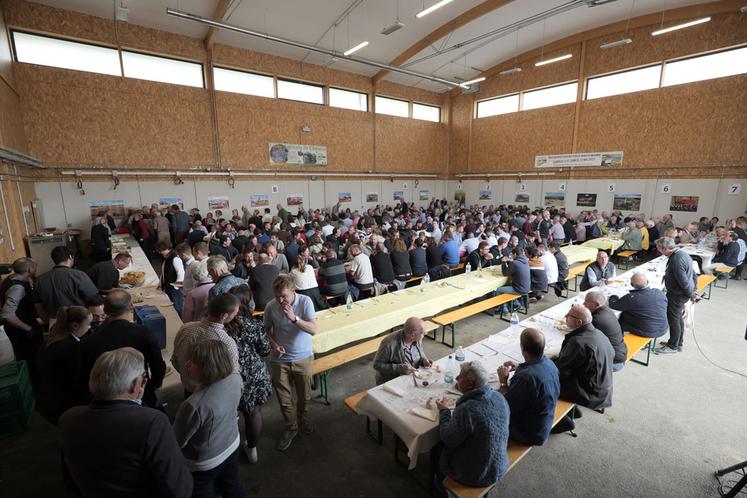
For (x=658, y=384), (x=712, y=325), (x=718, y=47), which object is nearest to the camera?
(x=658, y=384)

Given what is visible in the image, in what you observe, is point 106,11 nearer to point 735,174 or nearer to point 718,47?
point 718,47

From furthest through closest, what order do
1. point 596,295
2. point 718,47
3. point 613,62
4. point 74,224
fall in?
point 613,62 < point 718,47 < point 74,224 < point 596,295

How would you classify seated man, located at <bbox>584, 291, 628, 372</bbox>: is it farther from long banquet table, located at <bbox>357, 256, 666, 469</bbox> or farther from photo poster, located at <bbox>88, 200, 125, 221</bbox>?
photo poster, located at <bbox>88, 200, 125, 221</bbox>

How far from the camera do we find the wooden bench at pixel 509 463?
254 cm

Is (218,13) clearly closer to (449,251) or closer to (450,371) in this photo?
(449,251)

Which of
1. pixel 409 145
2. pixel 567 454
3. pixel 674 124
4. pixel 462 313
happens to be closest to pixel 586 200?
pixel 674 124

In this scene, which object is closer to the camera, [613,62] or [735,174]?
[735,174]

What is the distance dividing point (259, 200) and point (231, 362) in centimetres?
1378

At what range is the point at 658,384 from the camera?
187 inches

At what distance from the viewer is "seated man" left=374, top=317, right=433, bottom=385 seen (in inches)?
137

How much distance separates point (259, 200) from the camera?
589 inches

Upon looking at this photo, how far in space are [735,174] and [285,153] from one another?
56.8 feet

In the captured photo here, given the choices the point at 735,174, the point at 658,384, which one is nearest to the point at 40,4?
the point at 658,384

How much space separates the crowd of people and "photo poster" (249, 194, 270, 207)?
8851 mm
